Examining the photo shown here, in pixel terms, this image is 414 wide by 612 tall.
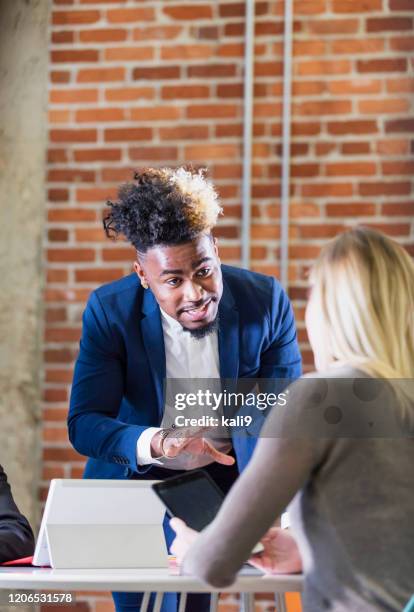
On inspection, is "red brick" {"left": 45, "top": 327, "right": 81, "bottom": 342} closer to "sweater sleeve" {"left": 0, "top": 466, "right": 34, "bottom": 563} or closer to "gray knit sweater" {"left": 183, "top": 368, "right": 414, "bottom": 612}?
"sweater sleeve" {"left": 0, "top": 466, "right": 34, "bottom": 563}

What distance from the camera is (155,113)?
9.83 ft

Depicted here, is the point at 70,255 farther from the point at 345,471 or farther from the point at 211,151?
the point at 345,471

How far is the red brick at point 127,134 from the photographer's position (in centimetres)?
299

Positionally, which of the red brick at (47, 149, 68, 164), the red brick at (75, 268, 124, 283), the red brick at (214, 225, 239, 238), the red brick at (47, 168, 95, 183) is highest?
the red brick at (47, 149, 68, 164)

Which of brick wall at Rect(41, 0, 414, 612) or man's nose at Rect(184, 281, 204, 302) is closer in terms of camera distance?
man's nose at Rect(184, 281, 204, 302)

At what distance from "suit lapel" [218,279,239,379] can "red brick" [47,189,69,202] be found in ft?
2.82

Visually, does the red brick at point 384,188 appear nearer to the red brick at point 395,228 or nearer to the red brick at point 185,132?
the red brick at point 395,228

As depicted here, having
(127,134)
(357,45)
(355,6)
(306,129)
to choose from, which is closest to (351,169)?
(306,129)

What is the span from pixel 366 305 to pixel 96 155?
1806mm

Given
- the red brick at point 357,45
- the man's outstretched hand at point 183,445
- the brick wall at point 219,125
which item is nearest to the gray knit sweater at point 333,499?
the man's outstretched hand at point 183,445

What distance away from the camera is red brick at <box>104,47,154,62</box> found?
3.02 metres

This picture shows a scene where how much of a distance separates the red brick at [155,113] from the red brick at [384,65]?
0.63 m

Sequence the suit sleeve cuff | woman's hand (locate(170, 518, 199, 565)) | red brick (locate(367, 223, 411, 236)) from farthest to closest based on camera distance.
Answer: red brick (locate(367, 223, 411, 236)), the suit sleeve cuff, woman's hand (locate(170, 518, 199, 565))

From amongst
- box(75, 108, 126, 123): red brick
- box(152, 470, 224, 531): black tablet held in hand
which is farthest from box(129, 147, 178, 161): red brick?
box(152, 470, 224, 531): black tablet held in hand
